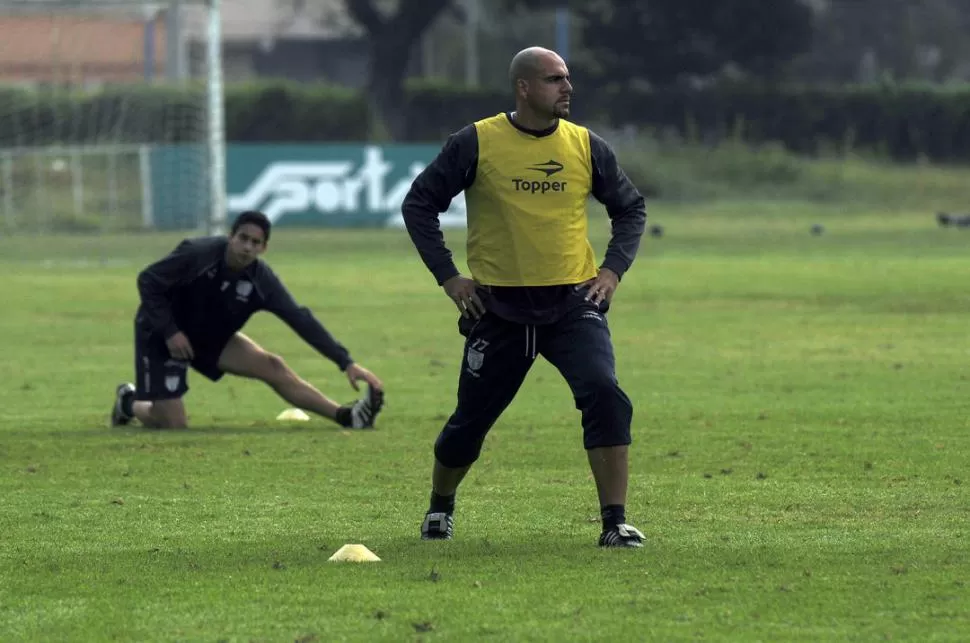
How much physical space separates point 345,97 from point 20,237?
23123 mm

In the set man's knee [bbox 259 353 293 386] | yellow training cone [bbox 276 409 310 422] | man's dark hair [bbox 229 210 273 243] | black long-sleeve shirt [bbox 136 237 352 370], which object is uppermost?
man's dark hair [bbox 229 210 273 243]

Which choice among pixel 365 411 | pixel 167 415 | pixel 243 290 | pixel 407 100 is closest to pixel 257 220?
pixel 243 290

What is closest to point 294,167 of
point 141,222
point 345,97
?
point 141,222

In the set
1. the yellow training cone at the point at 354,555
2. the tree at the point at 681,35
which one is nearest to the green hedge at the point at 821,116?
the tree at the point at 681,35

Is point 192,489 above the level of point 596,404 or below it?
below

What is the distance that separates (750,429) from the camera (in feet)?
41.4

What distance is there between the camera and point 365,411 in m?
13.1

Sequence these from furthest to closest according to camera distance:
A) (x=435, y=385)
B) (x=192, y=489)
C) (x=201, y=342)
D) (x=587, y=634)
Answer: (x=435, y=385), (x=201, y=342), (x=192, y=489), (x=587, y=634)

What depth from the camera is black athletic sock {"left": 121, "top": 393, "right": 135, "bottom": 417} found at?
44.4 ft

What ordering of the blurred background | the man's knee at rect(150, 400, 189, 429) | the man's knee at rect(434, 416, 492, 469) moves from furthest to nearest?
the blurred background → the man's knee at rect(150, 400, 189, 429) → the man's knee at rect(434, 416, 492, 469)

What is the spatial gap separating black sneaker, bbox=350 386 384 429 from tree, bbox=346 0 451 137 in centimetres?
4900

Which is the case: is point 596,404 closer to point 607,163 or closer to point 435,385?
point 607,163

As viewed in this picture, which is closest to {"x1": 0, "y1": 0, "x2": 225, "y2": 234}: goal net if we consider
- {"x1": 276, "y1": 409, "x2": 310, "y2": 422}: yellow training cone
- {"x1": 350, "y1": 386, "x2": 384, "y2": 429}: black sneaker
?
{"x1": 276, "y1": 409, "x2": 310, "y2": 422}: yellow training cone

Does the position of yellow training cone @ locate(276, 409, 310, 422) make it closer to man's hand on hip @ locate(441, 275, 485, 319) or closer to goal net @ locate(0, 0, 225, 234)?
man's hand on hip @ locate(441, 275, 485, 319)
